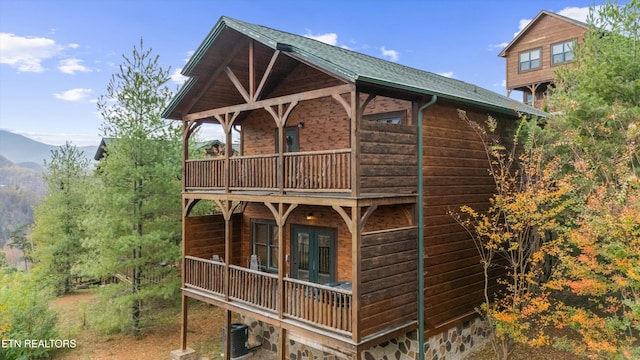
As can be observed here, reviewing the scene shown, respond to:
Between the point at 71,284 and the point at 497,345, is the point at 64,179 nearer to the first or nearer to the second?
the point at 71,284

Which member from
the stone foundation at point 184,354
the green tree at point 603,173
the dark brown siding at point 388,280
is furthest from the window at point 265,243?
the green tree at point 603,173

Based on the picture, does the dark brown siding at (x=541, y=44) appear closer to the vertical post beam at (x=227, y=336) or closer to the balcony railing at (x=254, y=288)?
the balcony railing at (x=254, y=288)

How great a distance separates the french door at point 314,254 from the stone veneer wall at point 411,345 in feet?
6.28

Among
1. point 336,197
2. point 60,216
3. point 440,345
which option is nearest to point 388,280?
point 336,197

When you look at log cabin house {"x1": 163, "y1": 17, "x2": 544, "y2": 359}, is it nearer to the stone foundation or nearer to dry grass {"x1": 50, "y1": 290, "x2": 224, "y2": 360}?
the stone foundation

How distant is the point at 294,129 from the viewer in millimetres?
11844

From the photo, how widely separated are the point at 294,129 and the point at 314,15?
106 feet

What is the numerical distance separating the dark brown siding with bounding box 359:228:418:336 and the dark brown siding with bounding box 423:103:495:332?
64cm

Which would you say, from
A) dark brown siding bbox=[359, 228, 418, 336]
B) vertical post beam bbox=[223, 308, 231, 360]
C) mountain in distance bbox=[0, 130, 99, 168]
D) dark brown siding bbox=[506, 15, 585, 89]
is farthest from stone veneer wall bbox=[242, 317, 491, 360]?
mountain in distance bbox=[0, 130, 99, 168]

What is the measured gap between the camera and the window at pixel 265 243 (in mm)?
12562

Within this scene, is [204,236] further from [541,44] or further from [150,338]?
[541,44]

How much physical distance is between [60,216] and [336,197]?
18.4m

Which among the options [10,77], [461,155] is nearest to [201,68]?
[461,155]

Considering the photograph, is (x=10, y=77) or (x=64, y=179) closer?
(x=64, y=179)
